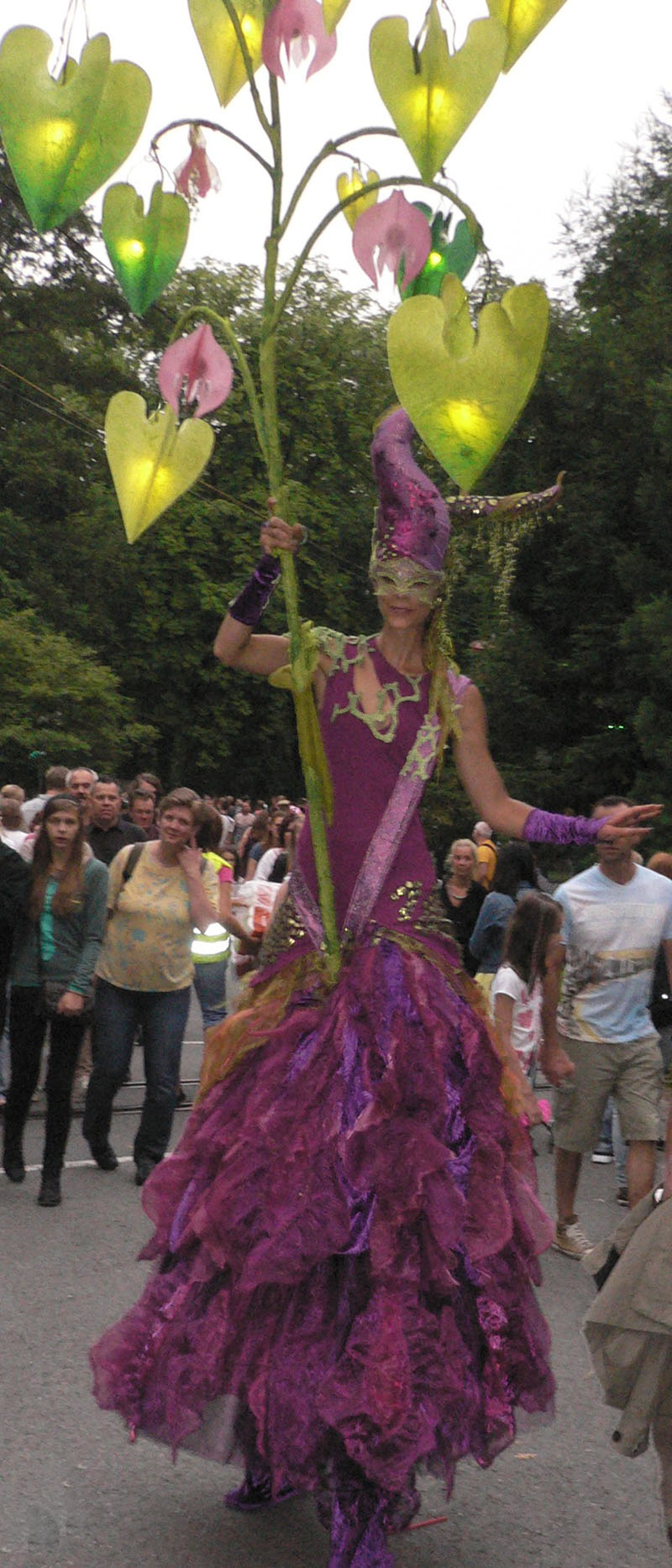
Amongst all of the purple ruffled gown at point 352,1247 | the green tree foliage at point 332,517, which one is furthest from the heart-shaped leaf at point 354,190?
the green tree foliage at point 332,517

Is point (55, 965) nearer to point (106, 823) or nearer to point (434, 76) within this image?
point (106, 823)

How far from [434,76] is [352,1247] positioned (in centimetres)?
222

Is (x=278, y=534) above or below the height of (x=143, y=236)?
below

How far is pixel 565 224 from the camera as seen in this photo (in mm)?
24812

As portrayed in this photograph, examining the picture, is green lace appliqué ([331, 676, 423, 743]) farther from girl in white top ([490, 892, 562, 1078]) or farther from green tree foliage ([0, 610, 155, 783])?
green tree foliage ([0, 610, 155, 783])

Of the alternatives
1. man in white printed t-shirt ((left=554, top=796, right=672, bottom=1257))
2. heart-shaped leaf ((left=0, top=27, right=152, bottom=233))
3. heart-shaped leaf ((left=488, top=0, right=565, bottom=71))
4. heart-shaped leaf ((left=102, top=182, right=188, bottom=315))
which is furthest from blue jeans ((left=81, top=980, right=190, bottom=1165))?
heart-shaped leaf ((left=488, top=0, right=565, bottom=71))

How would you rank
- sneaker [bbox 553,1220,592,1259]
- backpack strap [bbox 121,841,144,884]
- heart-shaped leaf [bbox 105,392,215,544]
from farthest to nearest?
backpack strap [bbox 121,841,144,884], sneaker [bbox 553,1220,592,1259], heart-shaped leaf [bbox 105,392,215,544]

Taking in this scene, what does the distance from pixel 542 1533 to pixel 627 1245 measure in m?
0.87

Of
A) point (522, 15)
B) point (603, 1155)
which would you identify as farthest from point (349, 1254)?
point (603, 1155)

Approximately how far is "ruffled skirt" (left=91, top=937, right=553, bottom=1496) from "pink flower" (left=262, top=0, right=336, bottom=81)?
1837 mm

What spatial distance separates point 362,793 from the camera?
4.18 m

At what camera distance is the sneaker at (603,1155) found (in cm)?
980

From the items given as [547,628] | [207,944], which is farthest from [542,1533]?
[547,628]

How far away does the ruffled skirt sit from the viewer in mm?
3576
